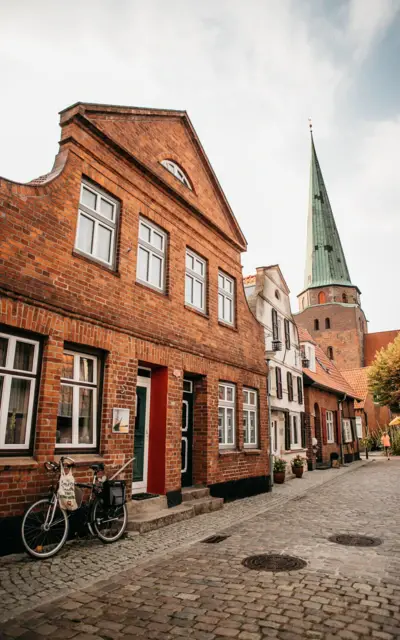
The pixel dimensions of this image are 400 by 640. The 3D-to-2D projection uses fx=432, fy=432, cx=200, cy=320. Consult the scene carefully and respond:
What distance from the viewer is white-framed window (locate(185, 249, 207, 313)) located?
34.3 ft

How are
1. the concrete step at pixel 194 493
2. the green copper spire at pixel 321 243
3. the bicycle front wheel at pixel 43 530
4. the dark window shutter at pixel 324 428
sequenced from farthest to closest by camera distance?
the green copper spire at pixel 321 243 → the dark window shutter at pixel 324 428 → the concrete step at pixel 194 493 → the bicycle front wheel at pixel 43 530

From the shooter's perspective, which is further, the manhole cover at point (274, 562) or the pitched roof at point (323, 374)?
the pitched roof at point (323, 374)

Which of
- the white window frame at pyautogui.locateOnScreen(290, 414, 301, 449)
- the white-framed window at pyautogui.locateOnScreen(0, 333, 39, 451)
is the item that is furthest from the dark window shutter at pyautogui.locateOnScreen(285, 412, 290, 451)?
the white-framed window at pyautogui.locateOnScreen(0, 333, 39, 451)

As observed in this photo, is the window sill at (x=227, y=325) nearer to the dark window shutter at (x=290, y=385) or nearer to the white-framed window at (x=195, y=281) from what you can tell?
the white-framed window at (x=195, y=281)

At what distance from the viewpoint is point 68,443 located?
6.55m

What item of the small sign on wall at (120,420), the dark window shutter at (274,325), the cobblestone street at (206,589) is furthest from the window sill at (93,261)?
the dark window shutter at (274,325)

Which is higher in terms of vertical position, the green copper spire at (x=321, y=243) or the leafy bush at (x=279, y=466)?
the green copper spire at (x=321, y=243)

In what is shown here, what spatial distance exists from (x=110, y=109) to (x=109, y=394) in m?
5.44

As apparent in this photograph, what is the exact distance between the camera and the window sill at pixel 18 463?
538cm

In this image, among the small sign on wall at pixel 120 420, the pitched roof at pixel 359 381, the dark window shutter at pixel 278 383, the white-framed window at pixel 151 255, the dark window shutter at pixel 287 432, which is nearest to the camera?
the small sign on wall at pixel 120 420

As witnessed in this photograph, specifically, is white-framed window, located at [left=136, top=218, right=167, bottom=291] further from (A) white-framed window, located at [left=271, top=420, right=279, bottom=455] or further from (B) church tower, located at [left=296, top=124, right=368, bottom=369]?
(B) church tower, located at [left=296, top=124, right=368, bottom=369]

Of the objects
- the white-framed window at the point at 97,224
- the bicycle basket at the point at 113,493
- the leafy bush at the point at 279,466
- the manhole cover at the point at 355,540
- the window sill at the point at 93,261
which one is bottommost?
the manhole cover at the point at 355,540

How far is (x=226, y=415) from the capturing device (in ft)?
36.9

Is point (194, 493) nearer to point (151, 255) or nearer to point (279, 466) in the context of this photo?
point (151, 255)
